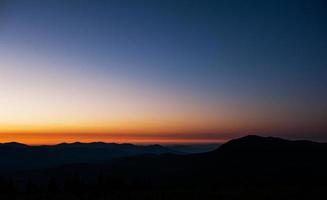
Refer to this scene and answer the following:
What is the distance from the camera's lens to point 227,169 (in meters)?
198

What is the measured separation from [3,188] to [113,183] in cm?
2479

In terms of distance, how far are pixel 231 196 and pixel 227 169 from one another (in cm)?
14083

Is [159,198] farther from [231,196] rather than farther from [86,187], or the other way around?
[86,187]

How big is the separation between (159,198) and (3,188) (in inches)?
1744

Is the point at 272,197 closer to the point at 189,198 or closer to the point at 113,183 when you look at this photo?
the point at 189,198

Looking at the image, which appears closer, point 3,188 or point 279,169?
point 3,188

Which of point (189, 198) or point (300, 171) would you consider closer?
point (189, 198)

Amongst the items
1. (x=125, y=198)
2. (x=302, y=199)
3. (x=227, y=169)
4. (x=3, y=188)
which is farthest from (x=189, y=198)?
(x=227, y=169)

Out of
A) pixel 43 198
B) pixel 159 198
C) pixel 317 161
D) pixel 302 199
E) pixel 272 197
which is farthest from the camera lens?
pixel 317 161

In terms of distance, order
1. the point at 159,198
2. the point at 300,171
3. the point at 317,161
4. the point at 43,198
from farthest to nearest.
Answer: the point at 317,161, the point at 300,171, the point at 43,198, the point at 159,198

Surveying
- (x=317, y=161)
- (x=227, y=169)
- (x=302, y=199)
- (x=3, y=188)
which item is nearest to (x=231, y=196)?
(x=302, y=199)

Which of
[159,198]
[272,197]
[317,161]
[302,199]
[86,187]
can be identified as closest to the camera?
[302,199]

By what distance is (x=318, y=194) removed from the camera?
190 ft

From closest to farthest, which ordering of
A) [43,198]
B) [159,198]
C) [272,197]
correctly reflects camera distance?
[272,197], [159,198], [43,198]
